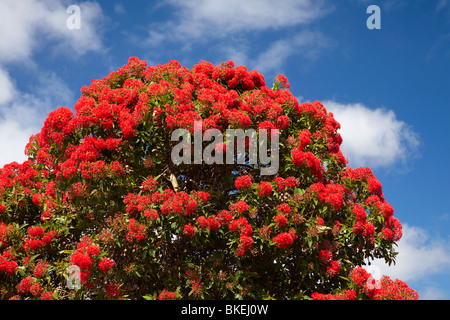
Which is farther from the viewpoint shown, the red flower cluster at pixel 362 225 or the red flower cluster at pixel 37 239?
the red flower cluster at pixel 37 239

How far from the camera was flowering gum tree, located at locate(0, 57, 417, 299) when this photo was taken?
26.9 feet

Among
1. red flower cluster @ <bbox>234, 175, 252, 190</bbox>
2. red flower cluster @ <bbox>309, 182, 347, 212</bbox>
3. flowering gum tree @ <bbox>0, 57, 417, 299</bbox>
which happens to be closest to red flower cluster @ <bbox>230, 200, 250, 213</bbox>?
flowering gum tree @ <bbox>0, 57, 417, 299</bbox>

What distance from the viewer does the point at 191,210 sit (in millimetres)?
8008

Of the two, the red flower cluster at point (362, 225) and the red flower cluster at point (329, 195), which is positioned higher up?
the red flower cluster at point (329, 195)

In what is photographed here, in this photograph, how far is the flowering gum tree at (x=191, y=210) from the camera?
8203mm

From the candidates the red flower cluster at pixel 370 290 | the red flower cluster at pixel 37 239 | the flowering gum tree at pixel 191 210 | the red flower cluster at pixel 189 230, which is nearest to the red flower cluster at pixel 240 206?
the flowering gum tree at pixel 191 210

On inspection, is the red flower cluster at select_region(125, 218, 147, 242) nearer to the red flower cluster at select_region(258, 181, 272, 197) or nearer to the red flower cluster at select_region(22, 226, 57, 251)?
the red flower cluster at select_region(258, 181, 272, 197)

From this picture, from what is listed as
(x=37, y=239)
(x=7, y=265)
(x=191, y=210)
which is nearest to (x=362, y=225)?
(x=191, y=210)

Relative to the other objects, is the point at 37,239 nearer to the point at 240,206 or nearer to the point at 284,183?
the point at 240,206

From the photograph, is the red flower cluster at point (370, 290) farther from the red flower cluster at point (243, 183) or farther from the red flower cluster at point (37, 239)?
the red flower cluster at point (37, 239)

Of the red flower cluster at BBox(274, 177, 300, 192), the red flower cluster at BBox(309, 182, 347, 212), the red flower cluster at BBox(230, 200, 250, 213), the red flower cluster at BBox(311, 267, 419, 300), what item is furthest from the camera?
the red flower cluster at BBox(274, 177, 300, 192)

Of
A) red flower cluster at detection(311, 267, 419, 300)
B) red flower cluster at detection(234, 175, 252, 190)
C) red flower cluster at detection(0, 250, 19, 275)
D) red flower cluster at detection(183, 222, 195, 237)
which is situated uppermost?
red flower cluster at detection(234, 175, 252, 190)
